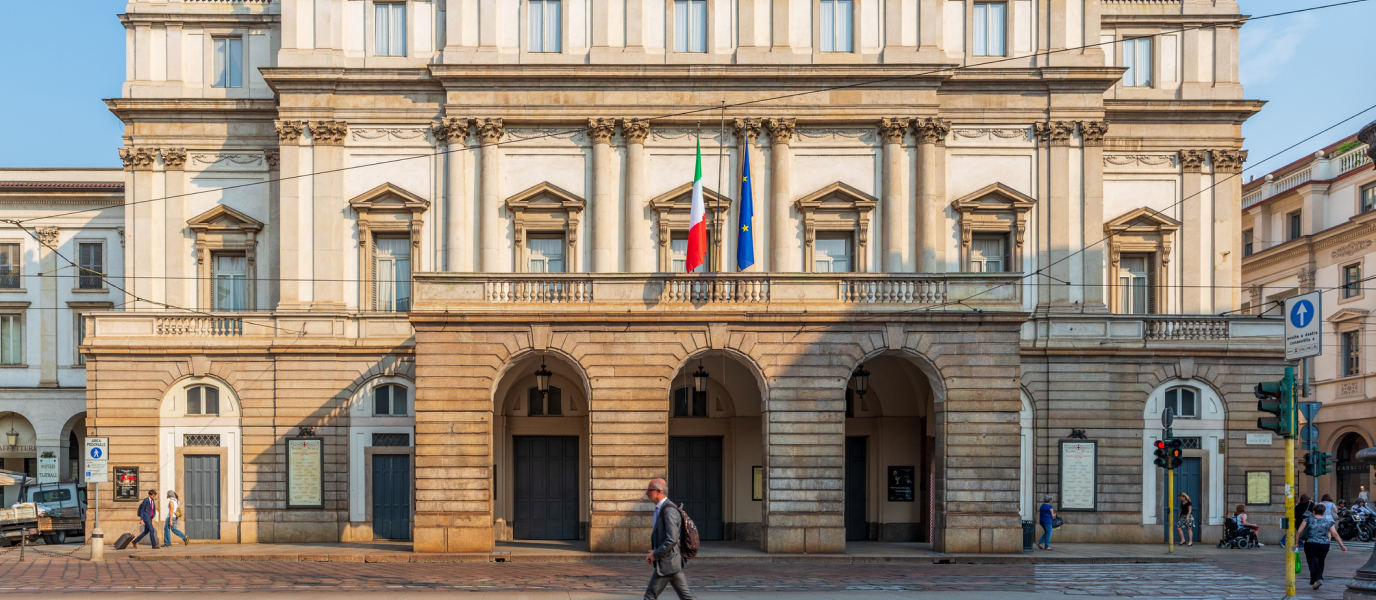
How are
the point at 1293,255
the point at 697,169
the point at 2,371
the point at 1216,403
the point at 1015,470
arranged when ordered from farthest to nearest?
the point at 1293,255, the point at 2,371, the point at 1216,403, the point at 697,169, the point at 1015,470

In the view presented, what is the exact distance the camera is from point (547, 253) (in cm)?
3575

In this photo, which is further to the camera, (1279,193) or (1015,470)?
(1279,193)

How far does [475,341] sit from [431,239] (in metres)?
7.59

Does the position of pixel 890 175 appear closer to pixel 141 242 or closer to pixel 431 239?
pixel 431 239

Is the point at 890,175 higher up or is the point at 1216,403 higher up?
the point at 890,175

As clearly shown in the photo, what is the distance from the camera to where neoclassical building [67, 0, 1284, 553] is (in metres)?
34.5

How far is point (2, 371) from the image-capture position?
4638 centimetres

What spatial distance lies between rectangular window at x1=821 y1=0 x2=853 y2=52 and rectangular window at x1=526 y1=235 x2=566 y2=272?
6.84 meters

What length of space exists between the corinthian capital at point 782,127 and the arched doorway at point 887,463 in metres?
Result: 6.54

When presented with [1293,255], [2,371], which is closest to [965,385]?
[1293,255]

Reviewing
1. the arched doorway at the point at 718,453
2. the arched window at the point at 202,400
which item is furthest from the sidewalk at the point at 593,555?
the arched window at the point at 202,400

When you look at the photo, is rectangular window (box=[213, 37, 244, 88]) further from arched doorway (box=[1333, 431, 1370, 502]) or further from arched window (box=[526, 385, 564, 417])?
arched doorway (box=[1333, 431, 1370, 502])

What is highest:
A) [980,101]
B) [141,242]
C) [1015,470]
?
[980,101]

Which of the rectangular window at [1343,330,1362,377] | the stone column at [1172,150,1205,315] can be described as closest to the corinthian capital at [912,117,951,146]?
the stone column at [1172,150,1205,315]
